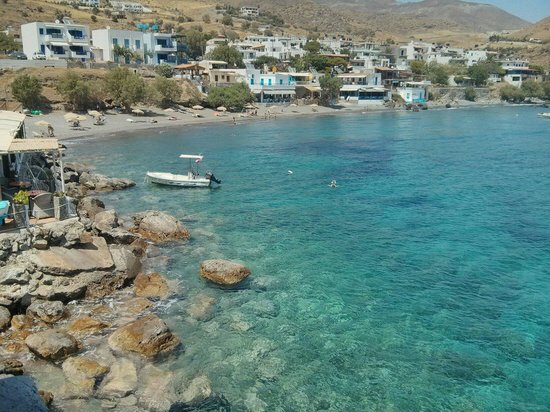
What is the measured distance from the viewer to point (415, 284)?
2348 cm

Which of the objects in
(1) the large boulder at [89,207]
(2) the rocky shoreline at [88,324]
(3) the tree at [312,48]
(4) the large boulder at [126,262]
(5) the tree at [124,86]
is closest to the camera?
(2) the rocky shoreline at [88,324]

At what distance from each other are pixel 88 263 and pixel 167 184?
68.9 ft

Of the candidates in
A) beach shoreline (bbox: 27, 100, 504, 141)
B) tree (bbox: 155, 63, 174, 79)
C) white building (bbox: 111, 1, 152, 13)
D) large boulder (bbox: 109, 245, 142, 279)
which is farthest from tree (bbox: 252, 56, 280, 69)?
large boulder (bbox: 109, 245, 142, 279)

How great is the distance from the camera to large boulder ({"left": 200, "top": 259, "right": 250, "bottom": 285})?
23031mm

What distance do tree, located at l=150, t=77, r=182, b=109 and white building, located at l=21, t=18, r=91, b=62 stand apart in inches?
790

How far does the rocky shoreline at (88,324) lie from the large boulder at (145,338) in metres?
0.04

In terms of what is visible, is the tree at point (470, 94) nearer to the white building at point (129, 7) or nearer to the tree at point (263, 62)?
the tree at point (263, 62)

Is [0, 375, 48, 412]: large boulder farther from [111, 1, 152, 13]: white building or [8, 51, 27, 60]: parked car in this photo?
[111, 1, 152, 13]: white building

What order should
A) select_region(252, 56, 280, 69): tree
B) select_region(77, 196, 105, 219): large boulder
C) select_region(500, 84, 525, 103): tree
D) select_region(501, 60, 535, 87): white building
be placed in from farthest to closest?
select_region(501, 60, 535, 87): white building
select_region(500, 84, 525, 103): tree
select_region(252, 56, 280, 69): tree
select_region(77, 196, 105, 219): large boulder

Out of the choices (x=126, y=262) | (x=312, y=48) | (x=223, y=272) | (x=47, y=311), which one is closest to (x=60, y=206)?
(x=126, y=262)

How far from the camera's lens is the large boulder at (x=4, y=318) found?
18.5 metres

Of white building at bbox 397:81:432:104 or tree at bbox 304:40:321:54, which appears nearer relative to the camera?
white building at bbox 397:81:432:104

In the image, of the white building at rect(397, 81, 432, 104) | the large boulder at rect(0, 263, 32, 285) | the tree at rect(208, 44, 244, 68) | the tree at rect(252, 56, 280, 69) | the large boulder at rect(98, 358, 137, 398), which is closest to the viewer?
the large boulder at rect(98, 358, 137, 398)

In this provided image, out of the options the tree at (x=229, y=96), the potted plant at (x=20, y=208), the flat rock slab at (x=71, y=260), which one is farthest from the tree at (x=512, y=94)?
the potted plant at (x=20, y=208)
